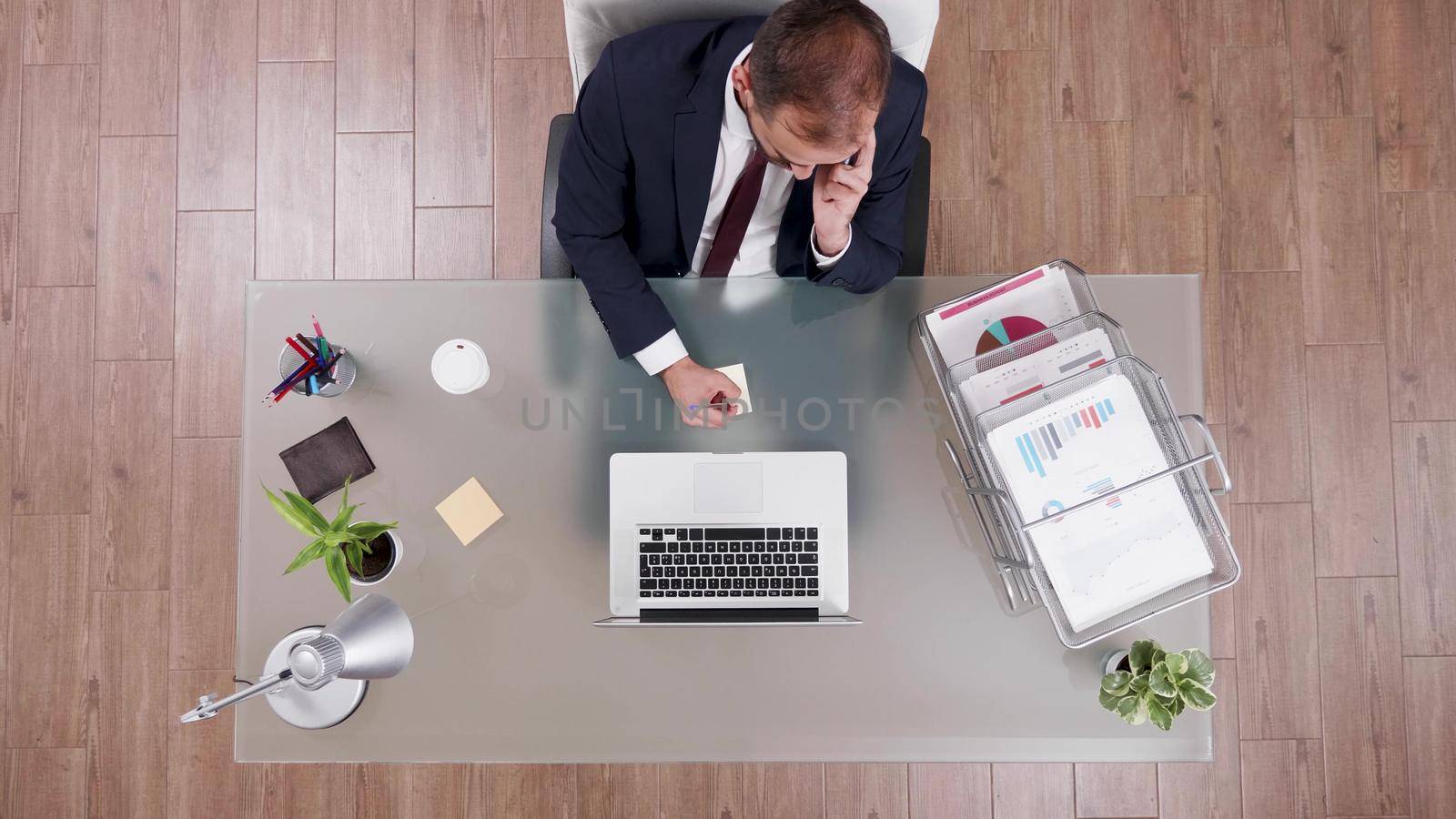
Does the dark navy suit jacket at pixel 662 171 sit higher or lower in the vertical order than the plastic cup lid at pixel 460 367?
higher

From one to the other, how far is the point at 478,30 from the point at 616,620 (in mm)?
1664

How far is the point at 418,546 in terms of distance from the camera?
1.30 m

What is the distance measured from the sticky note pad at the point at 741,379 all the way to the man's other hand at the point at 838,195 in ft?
0.79

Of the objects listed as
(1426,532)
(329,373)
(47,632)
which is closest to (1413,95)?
(1426,532)

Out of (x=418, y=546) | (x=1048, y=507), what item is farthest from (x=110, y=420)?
(x=1048, y=507)

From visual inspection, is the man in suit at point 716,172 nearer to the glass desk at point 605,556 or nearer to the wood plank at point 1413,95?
the glass desk at point 605,556

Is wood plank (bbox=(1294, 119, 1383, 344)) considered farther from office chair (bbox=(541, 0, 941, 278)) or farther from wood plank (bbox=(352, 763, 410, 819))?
wood plank (bbox=(352, 763, 410, 819))

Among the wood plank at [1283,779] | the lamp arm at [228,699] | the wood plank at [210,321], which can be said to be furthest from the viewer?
the wood plank at [210,321]

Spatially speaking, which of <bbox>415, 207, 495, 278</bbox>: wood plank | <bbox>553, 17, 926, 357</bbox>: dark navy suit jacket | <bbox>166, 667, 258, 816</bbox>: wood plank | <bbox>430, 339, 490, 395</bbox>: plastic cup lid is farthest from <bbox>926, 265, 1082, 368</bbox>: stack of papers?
<bbox>166, 667, 258, 816</bbox>: wood plank

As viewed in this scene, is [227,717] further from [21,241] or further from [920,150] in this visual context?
[920,150]

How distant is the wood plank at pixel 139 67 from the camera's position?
2143 millimetres

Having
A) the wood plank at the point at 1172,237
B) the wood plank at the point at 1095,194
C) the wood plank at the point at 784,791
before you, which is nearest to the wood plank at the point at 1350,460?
the wood plank at the point at 1172,237

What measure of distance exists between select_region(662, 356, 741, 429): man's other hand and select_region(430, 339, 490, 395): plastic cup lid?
294mm

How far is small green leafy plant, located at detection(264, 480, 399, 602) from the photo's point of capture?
112cm
